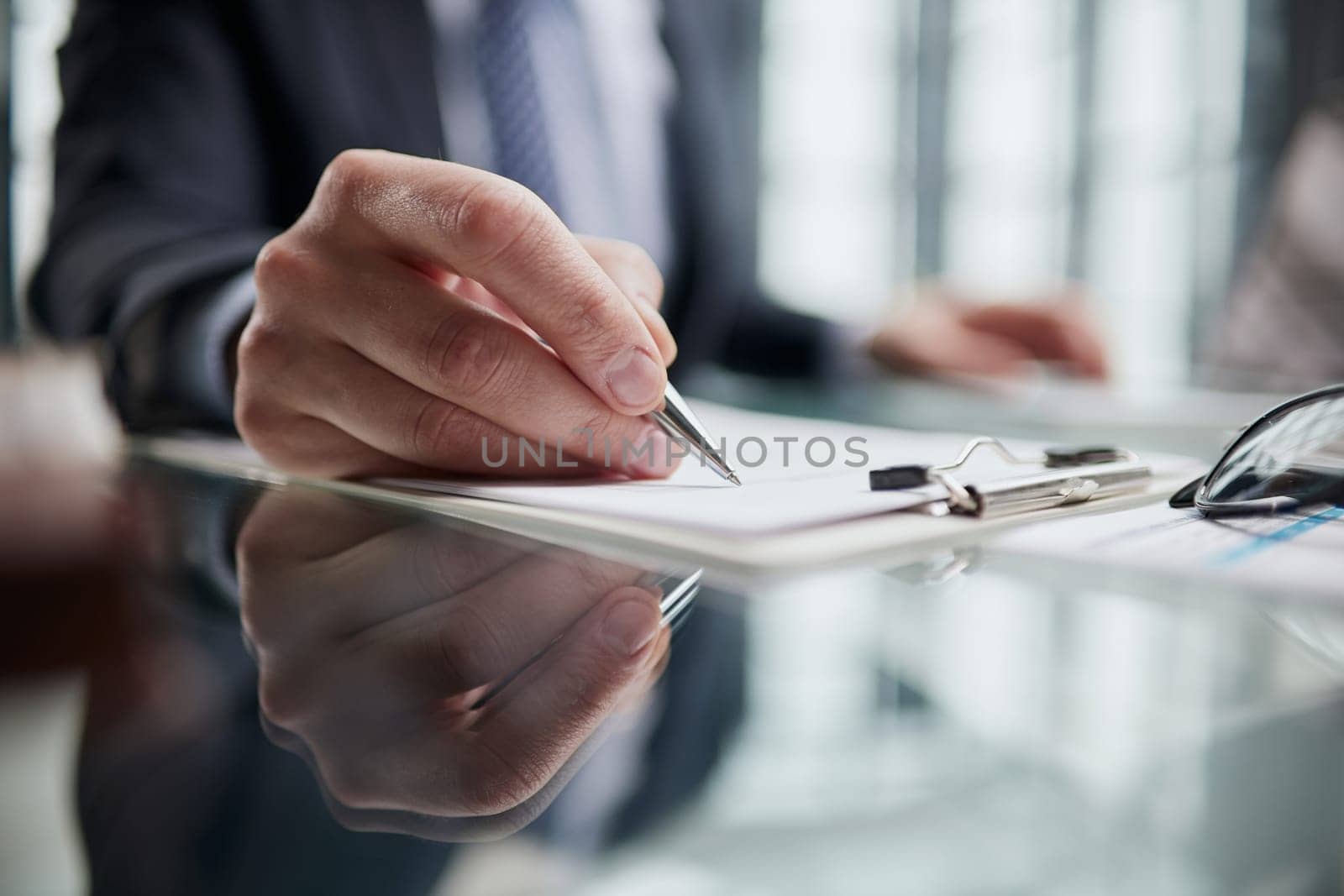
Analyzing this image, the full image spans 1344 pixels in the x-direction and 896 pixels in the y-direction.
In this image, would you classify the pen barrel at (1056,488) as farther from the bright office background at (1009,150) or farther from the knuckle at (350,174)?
the bright office background at (1009,150)

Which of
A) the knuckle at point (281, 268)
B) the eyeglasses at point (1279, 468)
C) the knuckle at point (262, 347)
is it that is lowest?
the eyeglasses at point (1279, 468)

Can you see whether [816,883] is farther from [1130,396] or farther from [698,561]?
[1130,396]

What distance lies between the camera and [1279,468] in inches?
12.5

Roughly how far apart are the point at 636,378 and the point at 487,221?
0.25ft

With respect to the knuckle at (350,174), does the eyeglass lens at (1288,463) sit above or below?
below

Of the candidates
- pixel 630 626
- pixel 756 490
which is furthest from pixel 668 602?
pixel 756 490

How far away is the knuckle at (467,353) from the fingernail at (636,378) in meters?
0.05

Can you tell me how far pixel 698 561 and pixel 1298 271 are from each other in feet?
4.58

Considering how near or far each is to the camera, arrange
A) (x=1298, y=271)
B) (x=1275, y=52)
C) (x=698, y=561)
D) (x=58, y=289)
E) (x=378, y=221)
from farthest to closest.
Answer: (x=1275, y=52)
(x=1298, y=271)
(x=58, y=289)
(x=378, y=221)
(x=698, y=561)

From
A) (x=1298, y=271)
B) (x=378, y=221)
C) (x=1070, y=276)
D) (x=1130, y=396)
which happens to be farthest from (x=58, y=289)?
(x=1070, y=276)

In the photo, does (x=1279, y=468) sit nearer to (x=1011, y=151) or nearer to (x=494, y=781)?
(x=494, y=781)

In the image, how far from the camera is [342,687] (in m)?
0.15

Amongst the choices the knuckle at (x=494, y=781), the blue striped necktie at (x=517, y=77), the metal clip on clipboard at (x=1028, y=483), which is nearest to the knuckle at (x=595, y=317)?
the metal clip on clipboard at (x=1028, y=483)

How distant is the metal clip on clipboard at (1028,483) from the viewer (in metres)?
0.29
